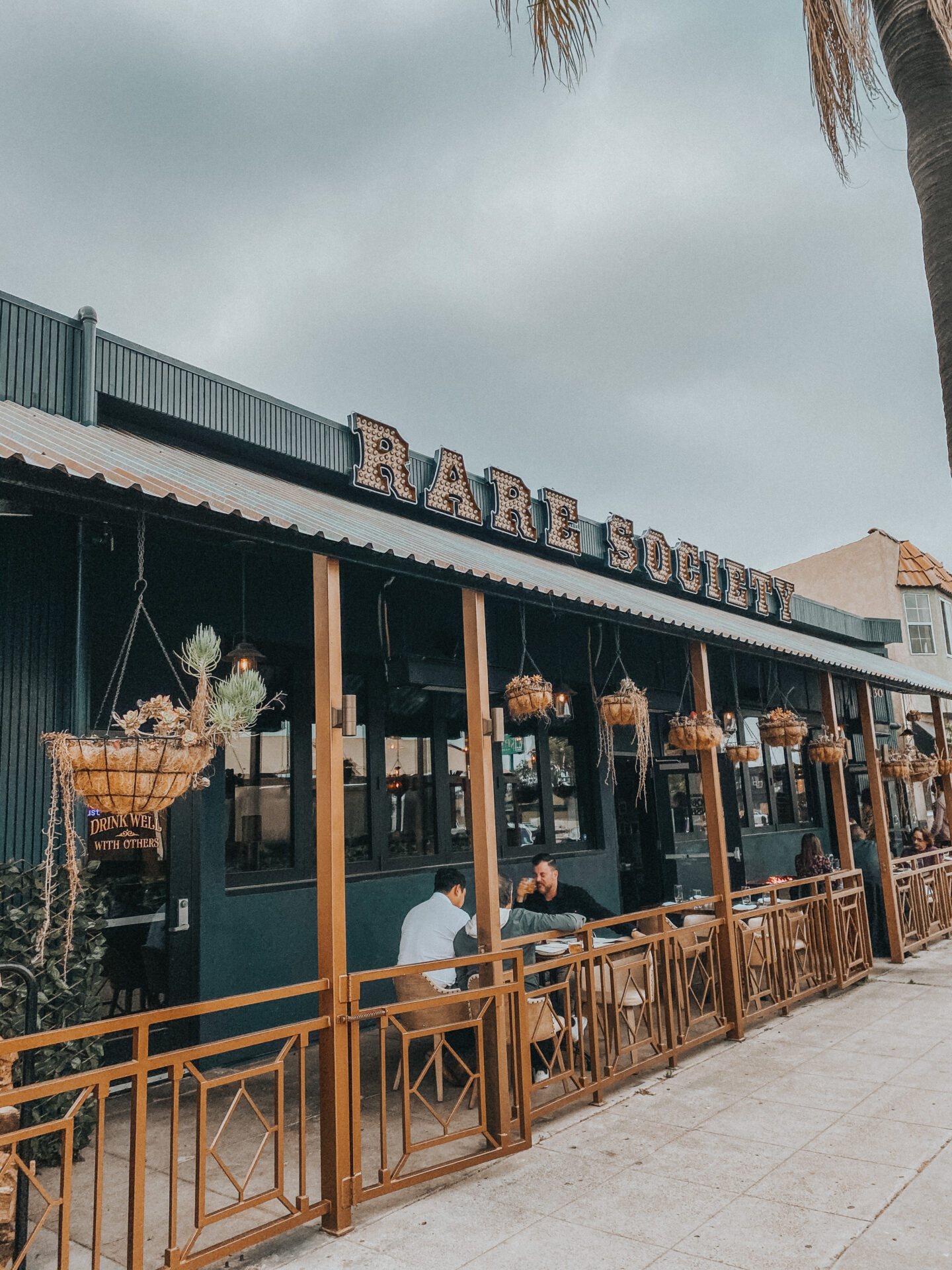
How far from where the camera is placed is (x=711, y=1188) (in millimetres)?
3893

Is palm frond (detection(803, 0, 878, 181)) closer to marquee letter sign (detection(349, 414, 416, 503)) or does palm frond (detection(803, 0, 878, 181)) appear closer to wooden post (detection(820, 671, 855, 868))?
marquee letter sign (detection(349, 414, 416, 503))

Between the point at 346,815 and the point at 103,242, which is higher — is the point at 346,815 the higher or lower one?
the lower one

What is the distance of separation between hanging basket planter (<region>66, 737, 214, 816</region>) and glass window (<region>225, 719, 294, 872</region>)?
3461 millimetres

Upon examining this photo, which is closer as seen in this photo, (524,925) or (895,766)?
(524,925)

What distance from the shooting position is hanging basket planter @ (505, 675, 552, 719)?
18.8 feet

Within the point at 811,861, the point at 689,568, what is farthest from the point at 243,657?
the point at 689,568

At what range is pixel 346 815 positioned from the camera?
25.0 ft

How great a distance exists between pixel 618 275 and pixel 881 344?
30.3ft

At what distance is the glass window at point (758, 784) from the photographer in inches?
547

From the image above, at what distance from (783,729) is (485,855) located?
15.4 ft

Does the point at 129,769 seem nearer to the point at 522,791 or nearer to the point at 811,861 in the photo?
the point at 522,791

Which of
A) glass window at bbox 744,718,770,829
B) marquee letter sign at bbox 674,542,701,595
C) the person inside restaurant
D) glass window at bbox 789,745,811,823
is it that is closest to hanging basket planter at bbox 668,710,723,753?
the person inside restaurant

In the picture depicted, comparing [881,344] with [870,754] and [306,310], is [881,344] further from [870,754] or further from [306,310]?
[306,310]

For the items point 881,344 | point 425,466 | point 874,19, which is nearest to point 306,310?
point 425,466
